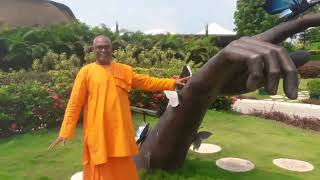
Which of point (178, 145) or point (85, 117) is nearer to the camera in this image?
point (85, 117)

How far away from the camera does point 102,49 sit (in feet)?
13.4

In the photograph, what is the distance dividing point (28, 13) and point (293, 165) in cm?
1337

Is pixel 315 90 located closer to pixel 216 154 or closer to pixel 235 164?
pixel 216 154

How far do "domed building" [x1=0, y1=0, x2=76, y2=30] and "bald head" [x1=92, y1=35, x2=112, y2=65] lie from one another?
1238 centimetres

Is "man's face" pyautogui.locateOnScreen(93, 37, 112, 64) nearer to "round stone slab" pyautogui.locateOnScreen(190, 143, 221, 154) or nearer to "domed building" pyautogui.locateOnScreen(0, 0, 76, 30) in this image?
"round stone slab" pyautogui.locateOnScreen(190, 143, 221, 154)

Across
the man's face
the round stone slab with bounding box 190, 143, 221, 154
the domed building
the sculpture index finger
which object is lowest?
the round stone slab with bounding box 190, 143, 221, 154

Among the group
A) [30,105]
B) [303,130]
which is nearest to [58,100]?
[30,105]

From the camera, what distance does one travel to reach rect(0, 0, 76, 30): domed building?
16.3 m

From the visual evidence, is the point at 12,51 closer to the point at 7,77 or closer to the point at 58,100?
the point at 7,77

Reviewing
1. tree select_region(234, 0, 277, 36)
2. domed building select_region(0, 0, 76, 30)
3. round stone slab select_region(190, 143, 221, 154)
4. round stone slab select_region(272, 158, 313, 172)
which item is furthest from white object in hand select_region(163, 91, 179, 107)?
tree select_region(234, 0, 277, 36)

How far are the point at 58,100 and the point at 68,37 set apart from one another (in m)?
8.00

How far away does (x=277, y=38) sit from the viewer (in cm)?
389

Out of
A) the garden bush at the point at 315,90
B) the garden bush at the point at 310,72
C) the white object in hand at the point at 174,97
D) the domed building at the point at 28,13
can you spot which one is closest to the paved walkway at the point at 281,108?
the garden bush at the point at 315,90

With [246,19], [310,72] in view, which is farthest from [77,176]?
[246,19]
